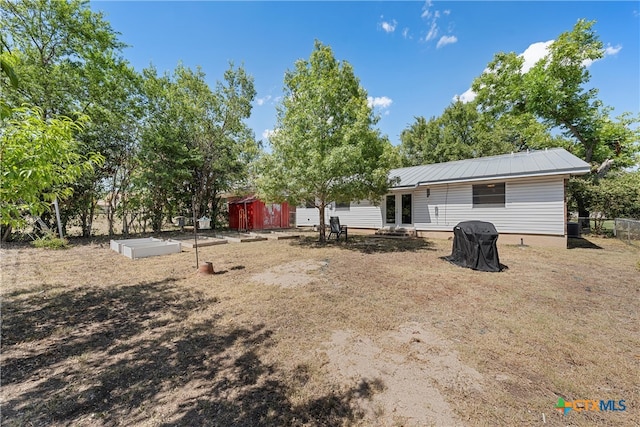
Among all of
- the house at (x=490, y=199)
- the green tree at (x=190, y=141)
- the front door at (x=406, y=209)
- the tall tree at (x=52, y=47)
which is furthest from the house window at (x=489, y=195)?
the tall tree at (x=52, y=47)

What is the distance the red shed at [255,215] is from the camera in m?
16.8

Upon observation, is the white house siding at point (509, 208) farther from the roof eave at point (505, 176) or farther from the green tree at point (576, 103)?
the green tree at point (576, 103)

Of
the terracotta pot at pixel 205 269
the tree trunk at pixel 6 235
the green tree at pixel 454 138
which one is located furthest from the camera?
the green tree at pixel 454 138

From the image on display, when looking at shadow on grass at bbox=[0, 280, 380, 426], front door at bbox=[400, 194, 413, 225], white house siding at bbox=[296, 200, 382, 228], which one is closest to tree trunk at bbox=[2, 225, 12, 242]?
shadow on grass at bbox=[0, 280, 380, 426]

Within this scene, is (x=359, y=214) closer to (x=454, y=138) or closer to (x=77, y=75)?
(x=77, y=75)

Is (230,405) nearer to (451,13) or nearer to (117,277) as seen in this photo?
(117,277)

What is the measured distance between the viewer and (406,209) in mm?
12828

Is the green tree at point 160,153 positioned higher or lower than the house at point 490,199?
higher

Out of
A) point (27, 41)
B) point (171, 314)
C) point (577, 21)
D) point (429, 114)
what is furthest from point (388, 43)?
point (429, 114)

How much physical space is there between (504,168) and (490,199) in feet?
4.89

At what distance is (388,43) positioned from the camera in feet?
35.3

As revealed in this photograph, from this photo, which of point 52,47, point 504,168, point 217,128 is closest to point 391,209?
point 504,168

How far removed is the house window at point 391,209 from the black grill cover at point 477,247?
6.21 m

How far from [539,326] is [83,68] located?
18786 millimetres
